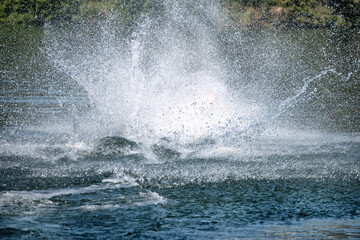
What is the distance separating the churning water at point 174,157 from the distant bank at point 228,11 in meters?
22.1

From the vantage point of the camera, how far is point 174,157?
7.17 metres

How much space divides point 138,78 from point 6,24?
30.6 m

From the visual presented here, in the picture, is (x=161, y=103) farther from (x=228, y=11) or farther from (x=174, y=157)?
(x=228, y=11)

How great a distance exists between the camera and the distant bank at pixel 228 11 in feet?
126

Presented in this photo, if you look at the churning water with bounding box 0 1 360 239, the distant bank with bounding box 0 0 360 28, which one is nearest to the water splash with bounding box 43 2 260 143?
the churning water with bounding box 0 1 360 239

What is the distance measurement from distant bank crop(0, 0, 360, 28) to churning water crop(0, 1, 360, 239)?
22066mm

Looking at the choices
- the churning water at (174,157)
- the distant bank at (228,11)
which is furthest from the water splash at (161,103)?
the distant bank at (228,11)

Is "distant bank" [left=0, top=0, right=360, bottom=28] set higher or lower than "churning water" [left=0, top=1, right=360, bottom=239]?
higher

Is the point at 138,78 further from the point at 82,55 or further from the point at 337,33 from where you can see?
the point at 337,33

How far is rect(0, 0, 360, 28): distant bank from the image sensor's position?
126ft

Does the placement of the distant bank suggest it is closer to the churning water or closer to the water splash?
the churning water

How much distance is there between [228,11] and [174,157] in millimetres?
32830

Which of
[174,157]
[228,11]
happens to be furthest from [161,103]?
[228,11]

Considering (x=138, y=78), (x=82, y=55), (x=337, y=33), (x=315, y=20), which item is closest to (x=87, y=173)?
(x=138, y=78)
